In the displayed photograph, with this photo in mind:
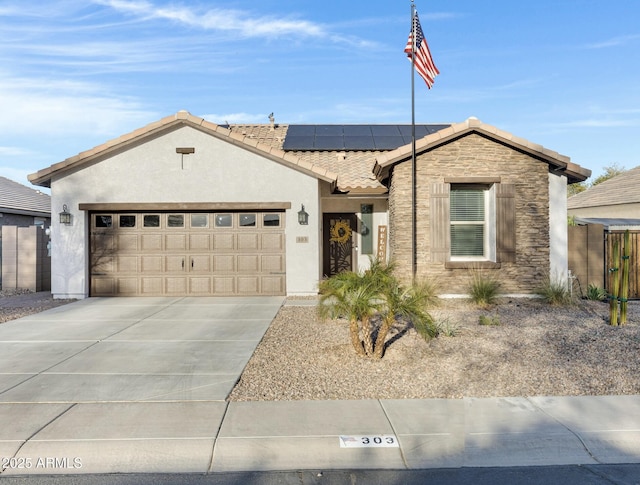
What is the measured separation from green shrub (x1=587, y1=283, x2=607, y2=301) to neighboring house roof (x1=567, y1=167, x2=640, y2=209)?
1501 centimetres

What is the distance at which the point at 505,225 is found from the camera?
1127 cm

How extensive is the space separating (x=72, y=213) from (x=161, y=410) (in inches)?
379

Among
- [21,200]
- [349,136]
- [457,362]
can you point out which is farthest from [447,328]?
[21,200]

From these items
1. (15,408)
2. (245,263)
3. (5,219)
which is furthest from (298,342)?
(5,219)

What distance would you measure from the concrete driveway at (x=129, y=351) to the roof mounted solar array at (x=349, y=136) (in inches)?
366

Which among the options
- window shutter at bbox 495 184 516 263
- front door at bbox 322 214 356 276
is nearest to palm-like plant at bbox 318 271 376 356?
window shutter at bbox 495 184 516 263

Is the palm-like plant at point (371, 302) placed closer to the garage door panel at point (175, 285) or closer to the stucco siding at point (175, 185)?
the stucco siding at point (175, 185)

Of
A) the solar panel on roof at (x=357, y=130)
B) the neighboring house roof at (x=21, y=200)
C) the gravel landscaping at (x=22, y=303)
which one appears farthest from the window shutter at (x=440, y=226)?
the neighboring house roof at (x=21, y=200)

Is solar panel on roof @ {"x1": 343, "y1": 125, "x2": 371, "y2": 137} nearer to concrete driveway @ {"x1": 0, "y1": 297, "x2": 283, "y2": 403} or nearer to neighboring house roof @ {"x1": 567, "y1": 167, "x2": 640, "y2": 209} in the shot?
concrete driveway @ {"x1": 0, "y1": 297, "x2": 283, "y2": 403}

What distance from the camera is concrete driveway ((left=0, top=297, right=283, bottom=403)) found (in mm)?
5242

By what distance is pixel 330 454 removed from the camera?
3838mm

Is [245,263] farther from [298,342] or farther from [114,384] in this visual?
[114,384]

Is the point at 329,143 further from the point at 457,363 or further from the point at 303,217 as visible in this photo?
the point at 457,363

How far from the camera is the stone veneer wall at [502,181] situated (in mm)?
11398
